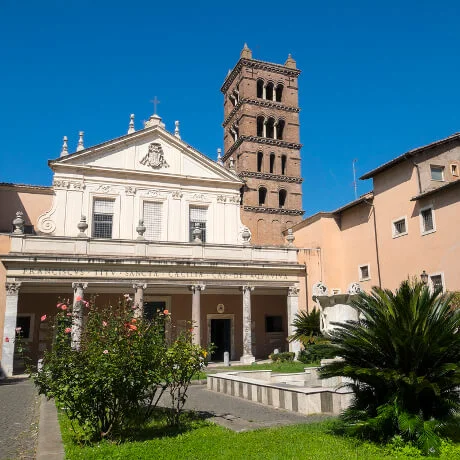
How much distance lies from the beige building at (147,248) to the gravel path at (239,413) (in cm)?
1209

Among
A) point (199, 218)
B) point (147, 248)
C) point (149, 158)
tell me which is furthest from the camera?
point (199, 218)

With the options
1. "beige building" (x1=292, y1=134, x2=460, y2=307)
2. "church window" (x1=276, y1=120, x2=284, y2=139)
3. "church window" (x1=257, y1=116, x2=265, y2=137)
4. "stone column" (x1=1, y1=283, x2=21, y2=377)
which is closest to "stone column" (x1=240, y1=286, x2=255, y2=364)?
"beige building" (x1=292, y1=134, x2=460, y2=307)

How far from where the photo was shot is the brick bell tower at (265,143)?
121 ft

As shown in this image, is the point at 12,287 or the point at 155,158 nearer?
the point at 12,287

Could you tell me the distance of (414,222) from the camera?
2284 cm

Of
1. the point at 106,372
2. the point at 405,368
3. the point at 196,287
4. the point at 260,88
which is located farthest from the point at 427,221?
the point at 260,88

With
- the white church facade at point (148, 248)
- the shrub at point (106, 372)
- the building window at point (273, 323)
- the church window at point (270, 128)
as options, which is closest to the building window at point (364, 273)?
the white church facade at point (148, 248)

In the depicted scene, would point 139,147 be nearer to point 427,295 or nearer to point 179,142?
point 179,142

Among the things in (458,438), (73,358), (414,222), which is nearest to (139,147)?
(414,222)

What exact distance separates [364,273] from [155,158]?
14856 millimetres

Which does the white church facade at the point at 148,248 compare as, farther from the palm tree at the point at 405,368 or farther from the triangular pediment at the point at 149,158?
the palm tree at the point at 405,368

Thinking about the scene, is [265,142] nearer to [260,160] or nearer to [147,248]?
[260,160]

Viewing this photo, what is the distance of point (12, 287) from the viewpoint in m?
23.0

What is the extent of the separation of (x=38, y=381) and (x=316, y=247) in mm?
23410
